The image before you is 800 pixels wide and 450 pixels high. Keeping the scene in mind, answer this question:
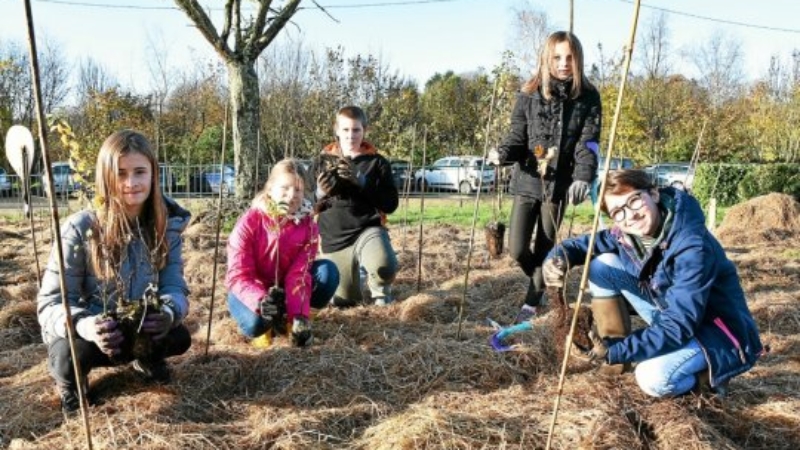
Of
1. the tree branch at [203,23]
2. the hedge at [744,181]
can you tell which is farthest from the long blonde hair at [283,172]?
the hedge at [744,181]

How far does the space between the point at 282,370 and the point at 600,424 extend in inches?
52.6

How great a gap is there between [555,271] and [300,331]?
4.03 feet

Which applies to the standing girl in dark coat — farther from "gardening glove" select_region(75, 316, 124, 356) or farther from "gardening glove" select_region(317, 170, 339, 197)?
"gardening glove" select_region(75, 316, 124, 356)

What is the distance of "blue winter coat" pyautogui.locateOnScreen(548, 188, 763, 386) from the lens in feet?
7.27

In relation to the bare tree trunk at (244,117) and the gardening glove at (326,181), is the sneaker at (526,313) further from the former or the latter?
the bare tree trunk at (244,117)

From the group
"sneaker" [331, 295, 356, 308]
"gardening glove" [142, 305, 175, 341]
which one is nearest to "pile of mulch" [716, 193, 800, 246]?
"sneaker" [331, 295, 356, 308]

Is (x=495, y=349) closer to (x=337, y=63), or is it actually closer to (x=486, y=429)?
(x=486, y=429)

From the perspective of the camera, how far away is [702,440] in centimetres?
205

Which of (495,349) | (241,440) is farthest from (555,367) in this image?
(241,440)

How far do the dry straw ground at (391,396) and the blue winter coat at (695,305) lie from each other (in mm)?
210

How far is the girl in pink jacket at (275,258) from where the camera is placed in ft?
9.83

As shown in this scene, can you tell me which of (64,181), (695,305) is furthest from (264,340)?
(64,181)

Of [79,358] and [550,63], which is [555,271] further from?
[79,358]

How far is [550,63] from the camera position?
3.43m
